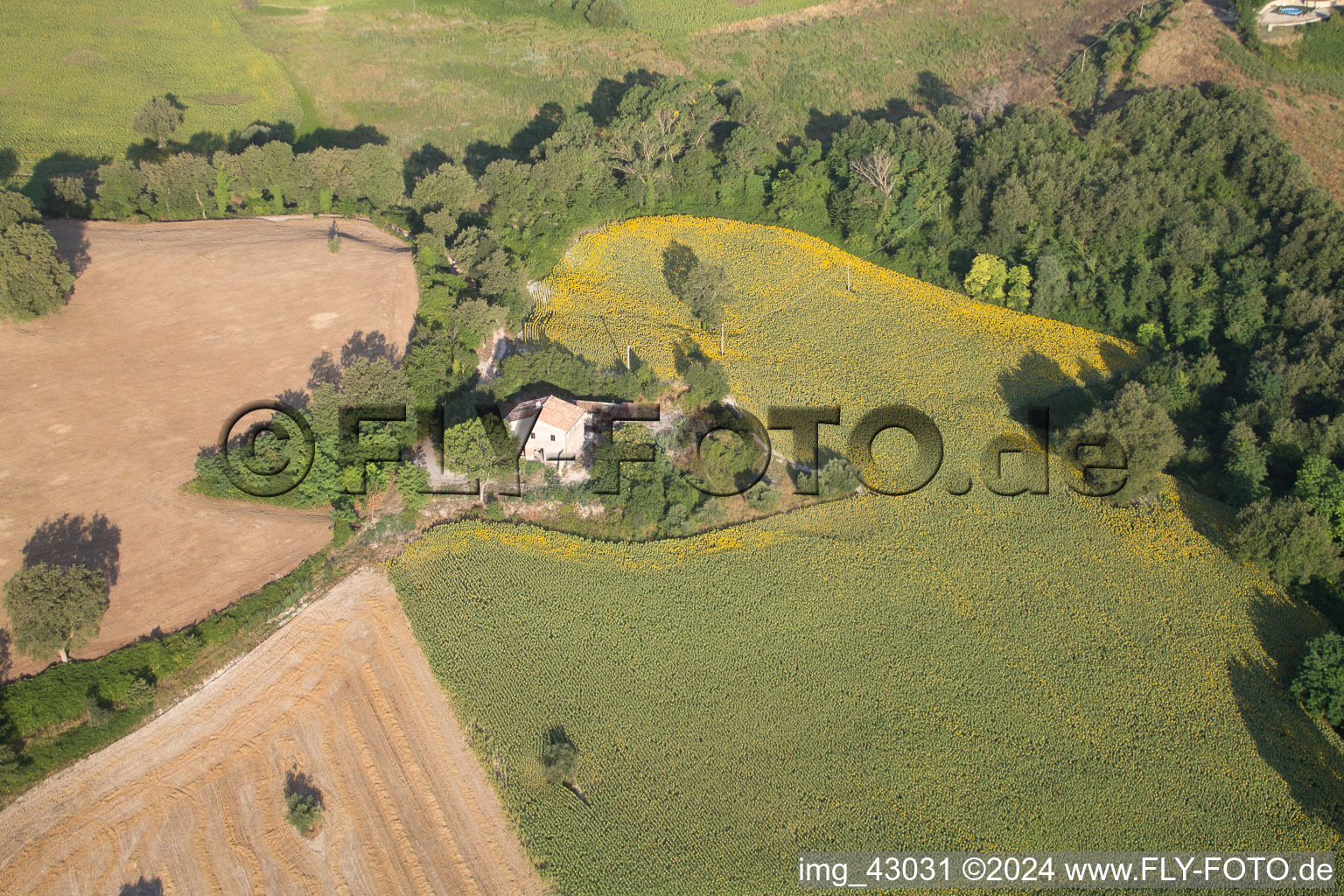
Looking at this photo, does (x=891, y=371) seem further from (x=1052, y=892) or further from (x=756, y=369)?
(x=1052, y=892)

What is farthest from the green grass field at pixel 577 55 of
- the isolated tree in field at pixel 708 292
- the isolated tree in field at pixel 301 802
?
the isolated tree in field at pixel 301 802

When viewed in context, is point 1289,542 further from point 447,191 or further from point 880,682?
point 447,191

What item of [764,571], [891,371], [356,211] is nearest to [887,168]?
[891,371]

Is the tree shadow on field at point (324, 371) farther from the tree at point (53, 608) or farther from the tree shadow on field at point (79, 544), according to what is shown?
the tree at point (53, 608)

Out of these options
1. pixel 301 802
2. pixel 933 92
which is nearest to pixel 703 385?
pixel 301 802

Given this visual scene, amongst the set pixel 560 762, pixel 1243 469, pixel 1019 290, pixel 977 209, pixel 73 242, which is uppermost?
pixel 977 209

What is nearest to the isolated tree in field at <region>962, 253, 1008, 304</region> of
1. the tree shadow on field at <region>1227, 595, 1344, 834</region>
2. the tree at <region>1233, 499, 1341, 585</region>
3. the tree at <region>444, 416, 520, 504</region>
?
the tree at <region>1233, 499, 1341, 585</region>
